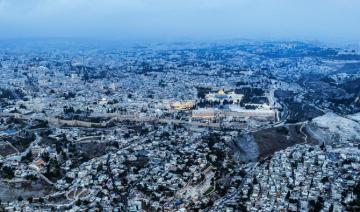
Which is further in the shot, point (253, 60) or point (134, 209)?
point (253, 60)

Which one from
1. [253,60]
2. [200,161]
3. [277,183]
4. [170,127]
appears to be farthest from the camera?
[253,60]

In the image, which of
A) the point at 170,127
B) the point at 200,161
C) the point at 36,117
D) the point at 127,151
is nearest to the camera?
the point at 200,161

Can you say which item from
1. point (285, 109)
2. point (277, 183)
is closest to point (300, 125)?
point (285, 109)

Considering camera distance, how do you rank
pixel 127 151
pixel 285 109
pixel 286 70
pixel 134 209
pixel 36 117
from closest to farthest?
pixel 134 209 → pixel 127 151 → pixel 36 117 → pixel 285 109 → pixel 286 70

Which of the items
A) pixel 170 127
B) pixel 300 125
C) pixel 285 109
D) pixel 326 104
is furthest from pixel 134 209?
pixel 326 104

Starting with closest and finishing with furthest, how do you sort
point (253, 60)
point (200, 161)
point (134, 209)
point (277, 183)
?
point (134, 209) < point (277, 183) < point (200, 161) < point (253, 60)

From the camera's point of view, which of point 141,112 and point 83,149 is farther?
point 141,112

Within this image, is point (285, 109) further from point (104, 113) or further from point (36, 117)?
point (36, 117)

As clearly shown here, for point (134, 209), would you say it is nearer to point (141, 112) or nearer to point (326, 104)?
point (141, 112)
